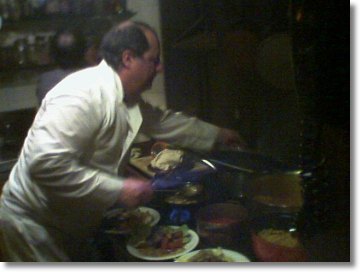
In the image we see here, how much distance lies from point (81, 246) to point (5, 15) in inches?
21.0

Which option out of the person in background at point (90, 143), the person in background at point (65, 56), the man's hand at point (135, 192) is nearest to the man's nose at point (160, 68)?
the person in background at point (90, 143)

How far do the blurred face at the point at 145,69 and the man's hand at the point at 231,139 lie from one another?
0.63ft

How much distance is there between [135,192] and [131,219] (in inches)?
2.7

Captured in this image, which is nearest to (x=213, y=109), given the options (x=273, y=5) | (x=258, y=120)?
(x=258, y=120)

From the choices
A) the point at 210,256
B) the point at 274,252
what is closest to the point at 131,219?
the point at 210,256

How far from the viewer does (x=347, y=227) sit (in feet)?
3.84

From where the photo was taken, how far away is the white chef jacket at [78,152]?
1082 mm

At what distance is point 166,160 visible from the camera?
115cm

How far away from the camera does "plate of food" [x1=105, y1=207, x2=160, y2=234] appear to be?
1156 millimetres

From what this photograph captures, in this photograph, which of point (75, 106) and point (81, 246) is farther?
point (81, 246)

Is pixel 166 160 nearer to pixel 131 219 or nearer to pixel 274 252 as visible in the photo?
pixel 131 219

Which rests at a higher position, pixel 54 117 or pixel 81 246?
pixel 54 117

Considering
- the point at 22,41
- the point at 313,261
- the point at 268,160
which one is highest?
the point at 22,41

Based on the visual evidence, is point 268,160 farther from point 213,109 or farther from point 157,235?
point 157,235
